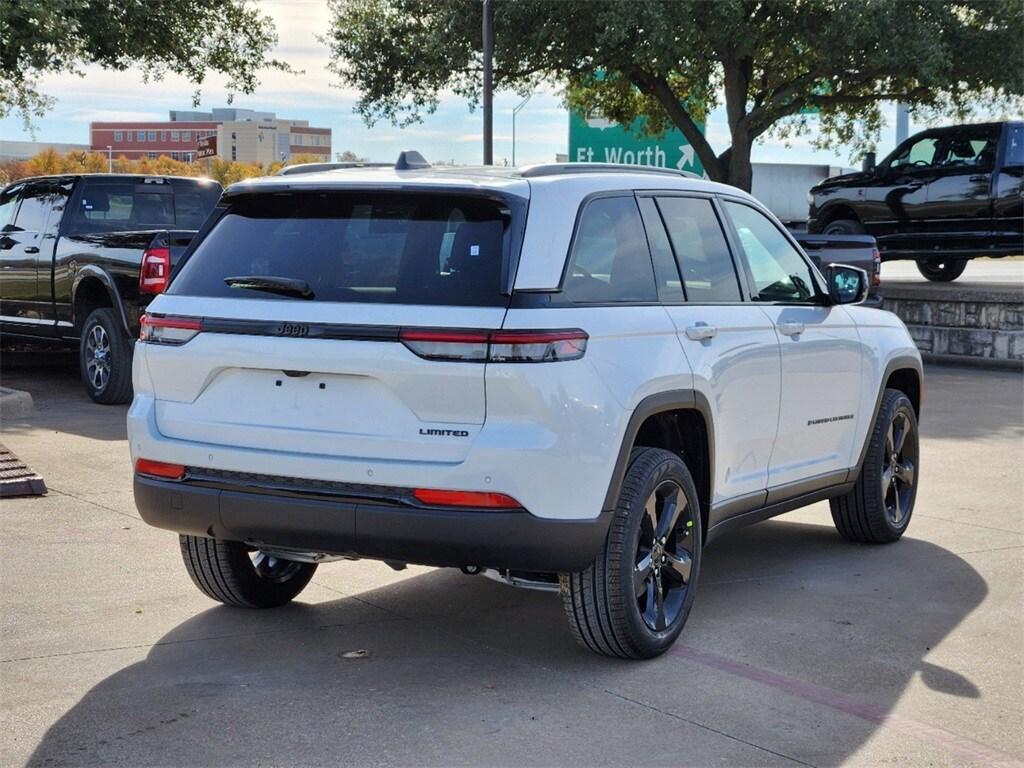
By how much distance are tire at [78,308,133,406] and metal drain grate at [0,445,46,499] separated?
3.70 meters

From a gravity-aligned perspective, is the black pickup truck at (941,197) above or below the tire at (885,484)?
above

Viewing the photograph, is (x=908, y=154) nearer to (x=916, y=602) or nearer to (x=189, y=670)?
(x=916, y=602)

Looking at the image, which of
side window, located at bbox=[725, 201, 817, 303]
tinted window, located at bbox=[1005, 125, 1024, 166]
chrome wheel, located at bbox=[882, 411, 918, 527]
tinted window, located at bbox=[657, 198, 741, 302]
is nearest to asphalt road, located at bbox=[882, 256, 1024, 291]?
tinted window, located at bbox=[1005, 125, 1024, 166]

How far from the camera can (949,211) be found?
66.2 ft

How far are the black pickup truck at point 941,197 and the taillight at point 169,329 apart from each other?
15.9 m

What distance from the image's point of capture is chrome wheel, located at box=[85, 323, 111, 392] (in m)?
12.5

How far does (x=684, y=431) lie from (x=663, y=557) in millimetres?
535

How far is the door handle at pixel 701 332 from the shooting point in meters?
5.65

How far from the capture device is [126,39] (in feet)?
70.2

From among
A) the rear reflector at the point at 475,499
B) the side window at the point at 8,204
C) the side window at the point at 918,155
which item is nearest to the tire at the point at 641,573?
the rear reflector at the point at 475,499

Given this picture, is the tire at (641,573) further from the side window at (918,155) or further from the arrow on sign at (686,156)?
the arrow on sign at (686,156)

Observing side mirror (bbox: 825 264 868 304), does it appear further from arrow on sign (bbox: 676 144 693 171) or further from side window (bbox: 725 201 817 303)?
arrow on sign (bbox: 676 144 693 171)

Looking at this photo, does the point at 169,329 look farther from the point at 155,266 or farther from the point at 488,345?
the point at 155,266

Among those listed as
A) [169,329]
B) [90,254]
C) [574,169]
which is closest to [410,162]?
[574,169]
